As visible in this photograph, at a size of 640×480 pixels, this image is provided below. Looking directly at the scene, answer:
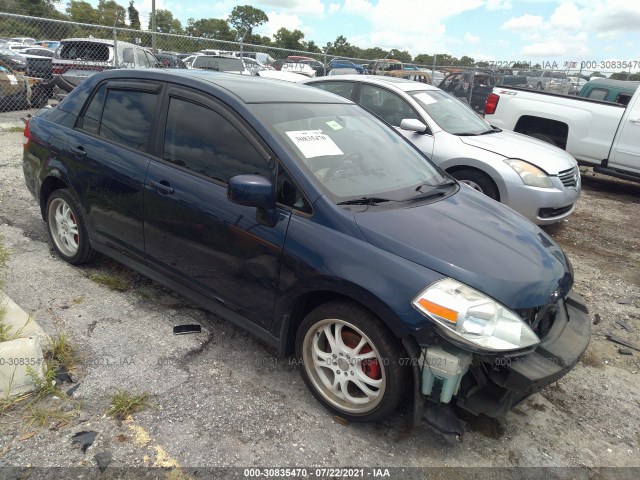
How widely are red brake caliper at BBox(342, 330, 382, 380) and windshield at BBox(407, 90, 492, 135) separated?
3.99m

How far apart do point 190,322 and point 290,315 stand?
42.7 inches

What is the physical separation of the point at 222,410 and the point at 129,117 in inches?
84.8

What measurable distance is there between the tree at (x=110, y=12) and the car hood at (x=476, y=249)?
182 ft

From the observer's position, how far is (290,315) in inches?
102

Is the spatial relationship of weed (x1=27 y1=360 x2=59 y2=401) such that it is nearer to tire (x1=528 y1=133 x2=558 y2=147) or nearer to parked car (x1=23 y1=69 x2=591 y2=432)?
parked car (x1=23 y1=69 x2=591 y2=432)

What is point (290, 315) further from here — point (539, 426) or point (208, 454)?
point (539, 426)

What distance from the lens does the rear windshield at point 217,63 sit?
14147mm

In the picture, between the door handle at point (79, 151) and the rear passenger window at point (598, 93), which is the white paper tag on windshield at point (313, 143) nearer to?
the door handle at point (79, 151)

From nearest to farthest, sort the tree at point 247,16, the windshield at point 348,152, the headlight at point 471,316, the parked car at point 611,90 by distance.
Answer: the headlight at point 471,316 → the windshield at point 348,152 → the parked car at point 611,90 → the tree at point 247,16

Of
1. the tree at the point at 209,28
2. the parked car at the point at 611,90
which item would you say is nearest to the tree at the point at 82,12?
the tree at the point at 209,28

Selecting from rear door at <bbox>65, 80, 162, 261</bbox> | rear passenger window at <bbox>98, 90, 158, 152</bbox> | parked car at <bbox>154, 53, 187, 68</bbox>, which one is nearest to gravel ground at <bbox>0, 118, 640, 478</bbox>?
rear door at <bbox>65, 80, 162, 261</bbox>

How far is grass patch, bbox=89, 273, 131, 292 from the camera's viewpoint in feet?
12.1

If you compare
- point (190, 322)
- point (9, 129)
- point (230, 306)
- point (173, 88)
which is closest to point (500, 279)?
point (230, 306)

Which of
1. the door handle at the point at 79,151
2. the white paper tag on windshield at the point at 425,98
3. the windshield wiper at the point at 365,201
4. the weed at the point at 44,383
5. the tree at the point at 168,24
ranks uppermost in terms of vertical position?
the tree at the point at 168,24
